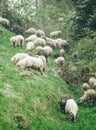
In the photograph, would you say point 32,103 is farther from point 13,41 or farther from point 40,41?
point 40,41

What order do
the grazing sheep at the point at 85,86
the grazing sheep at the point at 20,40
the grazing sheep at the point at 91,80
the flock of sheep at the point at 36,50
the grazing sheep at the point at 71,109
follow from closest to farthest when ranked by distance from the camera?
the grazing sheep at the point at 71,109
the flock of sheep at the point at 36,50
the grazing sheep at the point at 85,86
the grazing sheep at the point at 91,80
the grazing sheep at the point at 20,40

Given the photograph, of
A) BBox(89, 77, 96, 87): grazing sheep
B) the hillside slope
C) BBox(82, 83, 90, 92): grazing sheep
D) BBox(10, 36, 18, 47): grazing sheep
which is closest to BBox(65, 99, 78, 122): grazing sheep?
the hillside slope

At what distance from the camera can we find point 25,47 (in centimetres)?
3041

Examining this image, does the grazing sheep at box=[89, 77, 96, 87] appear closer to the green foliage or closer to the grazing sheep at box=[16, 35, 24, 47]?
the green foliage

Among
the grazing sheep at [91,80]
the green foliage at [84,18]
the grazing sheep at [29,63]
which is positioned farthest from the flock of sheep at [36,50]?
the grazing sheep at [91,80]

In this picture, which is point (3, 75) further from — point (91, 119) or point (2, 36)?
point (2, 36)

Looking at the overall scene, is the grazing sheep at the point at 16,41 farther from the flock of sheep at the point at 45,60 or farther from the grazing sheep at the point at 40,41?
the grazing sheep at the point at 40,41

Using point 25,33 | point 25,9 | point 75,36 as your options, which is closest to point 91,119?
point 75,36

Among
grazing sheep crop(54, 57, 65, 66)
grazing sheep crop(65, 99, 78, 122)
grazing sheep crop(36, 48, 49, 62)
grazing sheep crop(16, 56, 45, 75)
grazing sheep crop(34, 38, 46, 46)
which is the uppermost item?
grazing sheep crop(34, 38, 46, 46)

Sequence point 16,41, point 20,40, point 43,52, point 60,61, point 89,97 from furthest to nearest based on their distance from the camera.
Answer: point 20,40, point 16,41, point 60,61, point 43,52, point 89,97

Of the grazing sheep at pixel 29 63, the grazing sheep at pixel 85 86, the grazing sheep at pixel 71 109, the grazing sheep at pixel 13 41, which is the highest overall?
the grazing sheep at pixel 13 41

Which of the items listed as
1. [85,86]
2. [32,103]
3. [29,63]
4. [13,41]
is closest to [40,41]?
[13,41]

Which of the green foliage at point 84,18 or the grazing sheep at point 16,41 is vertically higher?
the green foliage at point 84,18

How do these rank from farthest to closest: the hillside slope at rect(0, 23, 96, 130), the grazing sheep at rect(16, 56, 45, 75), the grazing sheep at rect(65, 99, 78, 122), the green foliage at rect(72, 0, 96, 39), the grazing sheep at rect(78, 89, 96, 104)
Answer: the green foliage at rect(72, 0, 96, 39) → the grazing sheep at rect(78, 89, 96, 104) → the grazing sheep at rect(16, 56, 45, 75) → the grazing sheep at rect(65, 99, 78, 122) → the hillside slope at rect(0, 23, 96, 130)
